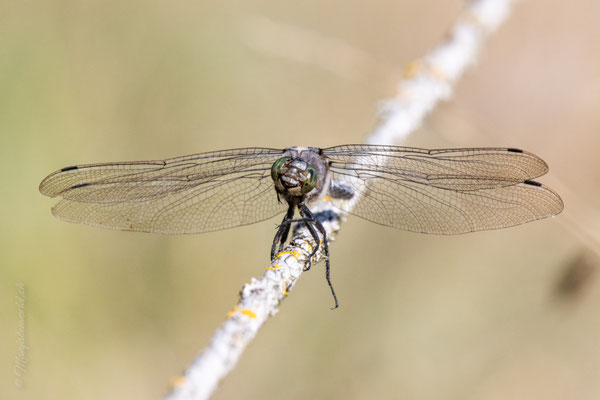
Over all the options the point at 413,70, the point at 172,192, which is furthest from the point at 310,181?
the point at 413,70

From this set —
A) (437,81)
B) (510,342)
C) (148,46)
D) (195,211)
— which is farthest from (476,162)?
(148,46)

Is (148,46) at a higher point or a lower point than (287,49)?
higher

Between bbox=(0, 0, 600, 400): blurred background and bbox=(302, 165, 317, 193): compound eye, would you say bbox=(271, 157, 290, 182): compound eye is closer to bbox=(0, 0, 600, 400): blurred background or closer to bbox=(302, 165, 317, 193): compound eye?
bbox=(302, 165, 317, 193): compound eye

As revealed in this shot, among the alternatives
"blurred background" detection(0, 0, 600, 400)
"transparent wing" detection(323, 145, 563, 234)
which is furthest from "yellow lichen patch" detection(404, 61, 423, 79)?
"transparent wing" detection(323, 145, 563, 234)

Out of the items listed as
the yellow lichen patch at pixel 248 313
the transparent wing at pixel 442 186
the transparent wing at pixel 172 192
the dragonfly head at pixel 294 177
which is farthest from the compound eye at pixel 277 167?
the yellow lichen patch at pixel 248 313

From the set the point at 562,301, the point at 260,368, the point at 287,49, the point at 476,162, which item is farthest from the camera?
the point at 260,368

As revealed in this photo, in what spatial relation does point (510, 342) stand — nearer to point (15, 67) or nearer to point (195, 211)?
point (195, 211)
